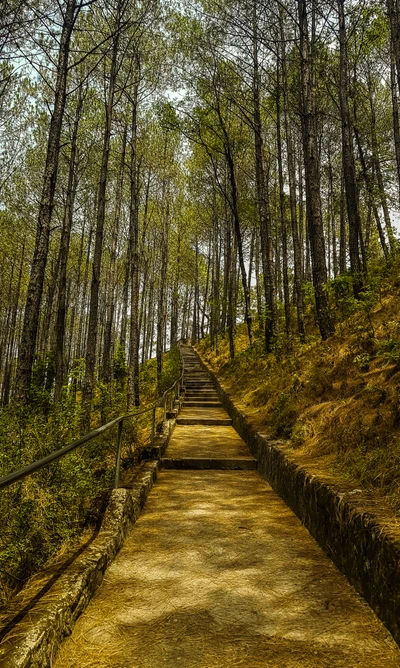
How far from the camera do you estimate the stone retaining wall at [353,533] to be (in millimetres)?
2229

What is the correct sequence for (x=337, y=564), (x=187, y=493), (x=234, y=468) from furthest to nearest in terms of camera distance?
1. (x=234, y=468)
2. (x=187, y=493)
3. (x=337, y=564)

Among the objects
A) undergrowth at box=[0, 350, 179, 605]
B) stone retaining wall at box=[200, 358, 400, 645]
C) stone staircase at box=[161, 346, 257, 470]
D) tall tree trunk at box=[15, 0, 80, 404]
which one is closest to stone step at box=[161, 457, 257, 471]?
stone staircase at box=[161, 346, 257, 470]

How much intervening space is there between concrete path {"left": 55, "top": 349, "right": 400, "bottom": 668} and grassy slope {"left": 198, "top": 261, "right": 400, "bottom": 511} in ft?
2.50

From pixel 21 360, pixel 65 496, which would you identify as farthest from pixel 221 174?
pixel 65 496

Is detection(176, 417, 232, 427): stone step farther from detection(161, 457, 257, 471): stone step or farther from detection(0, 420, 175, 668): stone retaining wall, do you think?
detection(0, 420, 175, 668): stone retaining wall

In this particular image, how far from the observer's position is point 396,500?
107 inches

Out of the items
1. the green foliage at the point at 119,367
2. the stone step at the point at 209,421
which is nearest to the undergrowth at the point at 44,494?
the stone step at the point at 209,421

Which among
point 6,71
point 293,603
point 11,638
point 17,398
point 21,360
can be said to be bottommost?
point 293,603

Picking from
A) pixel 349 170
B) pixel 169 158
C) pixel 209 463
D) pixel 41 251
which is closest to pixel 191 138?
pixel 169 158

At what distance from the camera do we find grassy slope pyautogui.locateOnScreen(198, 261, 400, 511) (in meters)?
3.41

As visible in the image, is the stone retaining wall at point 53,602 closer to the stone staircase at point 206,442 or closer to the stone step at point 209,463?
the stone step at point 209,463

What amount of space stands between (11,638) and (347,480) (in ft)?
8.80

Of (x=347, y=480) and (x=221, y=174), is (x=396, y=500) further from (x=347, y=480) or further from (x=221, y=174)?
(x=221, y=174)

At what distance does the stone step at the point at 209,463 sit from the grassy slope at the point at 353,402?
0.63m
